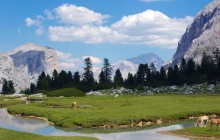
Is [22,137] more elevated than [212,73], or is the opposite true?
[212,73]

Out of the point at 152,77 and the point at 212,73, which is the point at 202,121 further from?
the point at 152,77

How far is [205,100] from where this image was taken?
89625 millimetres

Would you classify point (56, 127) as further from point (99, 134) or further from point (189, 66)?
point (189, 66)

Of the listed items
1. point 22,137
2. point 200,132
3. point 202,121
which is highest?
point 202,121

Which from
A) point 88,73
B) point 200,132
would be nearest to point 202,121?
point 200,132

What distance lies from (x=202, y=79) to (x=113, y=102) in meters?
61.3

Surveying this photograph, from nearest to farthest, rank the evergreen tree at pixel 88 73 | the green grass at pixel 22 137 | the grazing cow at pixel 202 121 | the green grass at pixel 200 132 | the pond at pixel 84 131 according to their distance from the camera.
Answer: the green grass at pixel 22 137, the green grass at pixel 200 132, the pond at pixel 84 131, the grazing cow at pixel 202 121, the evergreen tree at pixel 88 73

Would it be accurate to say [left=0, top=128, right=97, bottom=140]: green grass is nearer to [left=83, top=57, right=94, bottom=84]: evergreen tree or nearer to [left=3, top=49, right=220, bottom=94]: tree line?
[left=3, top=49, right=220, bottom=94]: tree line

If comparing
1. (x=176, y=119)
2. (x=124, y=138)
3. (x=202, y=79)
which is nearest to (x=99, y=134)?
(x=124, y=138)

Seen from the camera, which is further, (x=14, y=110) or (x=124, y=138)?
(x=14, y=110)

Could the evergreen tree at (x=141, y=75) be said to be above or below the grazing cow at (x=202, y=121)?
above

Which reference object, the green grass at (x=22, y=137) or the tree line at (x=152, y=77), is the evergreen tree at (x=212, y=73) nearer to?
the tree line at (x=152, y=77)

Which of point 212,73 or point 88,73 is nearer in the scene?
point 212,73

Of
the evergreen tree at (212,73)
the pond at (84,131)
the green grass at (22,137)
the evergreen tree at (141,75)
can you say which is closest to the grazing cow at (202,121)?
the pond at (84,131)
